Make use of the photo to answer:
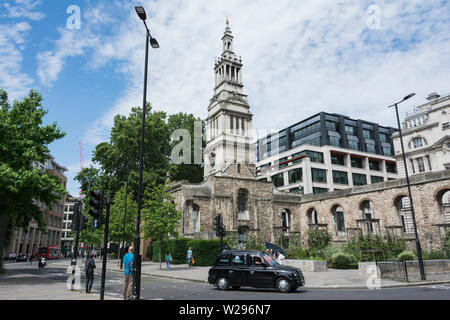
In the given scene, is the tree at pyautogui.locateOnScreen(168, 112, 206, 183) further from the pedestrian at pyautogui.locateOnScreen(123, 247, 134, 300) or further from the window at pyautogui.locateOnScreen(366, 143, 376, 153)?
the pedestrian at pyautogui.locateOnScreen(123, 247, 134, 300)

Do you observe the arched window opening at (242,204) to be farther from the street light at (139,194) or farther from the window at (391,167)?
the window at (391,167)

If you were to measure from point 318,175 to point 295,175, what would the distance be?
402cm

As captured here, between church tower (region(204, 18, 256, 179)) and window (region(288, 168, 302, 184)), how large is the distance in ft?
31.2

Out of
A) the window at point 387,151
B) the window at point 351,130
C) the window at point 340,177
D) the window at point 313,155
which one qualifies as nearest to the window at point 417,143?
the window at point 340,177

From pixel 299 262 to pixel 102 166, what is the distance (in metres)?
29.4

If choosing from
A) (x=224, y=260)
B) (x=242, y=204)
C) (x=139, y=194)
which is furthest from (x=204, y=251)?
(x=139, y=194)

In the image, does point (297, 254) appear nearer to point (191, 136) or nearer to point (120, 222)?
point (120, 222)

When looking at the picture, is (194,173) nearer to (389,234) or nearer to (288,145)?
(288,145)

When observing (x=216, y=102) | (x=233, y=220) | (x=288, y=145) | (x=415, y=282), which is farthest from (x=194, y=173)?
(x=415, y=282)

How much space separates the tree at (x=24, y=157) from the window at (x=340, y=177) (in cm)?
4958

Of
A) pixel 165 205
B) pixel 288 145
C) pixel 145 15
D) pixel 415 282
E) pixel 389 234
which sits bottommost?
pixel 415 282

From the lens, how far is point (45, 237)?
72.2m

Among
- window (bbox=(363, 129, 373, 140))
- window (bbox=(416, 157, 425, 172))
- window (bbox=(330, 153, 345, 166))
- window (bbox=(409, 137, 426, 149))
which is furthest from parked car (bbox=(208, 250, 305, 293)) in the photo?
window (bbox=(363, 129, 373, 140))

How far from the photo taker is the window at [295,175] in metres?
56.0
